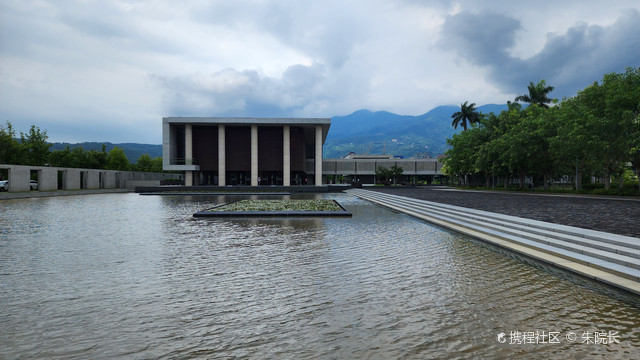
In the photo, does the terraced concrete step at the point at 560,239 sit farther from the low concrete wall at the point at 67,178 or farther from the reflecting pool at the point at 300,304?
the low concrete wall at the point at 67,178

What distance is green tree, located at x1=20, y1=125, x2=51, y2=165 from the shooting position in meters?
61.1

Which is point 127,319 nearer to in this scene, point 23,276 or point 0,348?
point 0,348

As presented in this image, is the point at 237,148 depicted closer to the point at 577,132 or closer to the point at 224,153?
the point at 224,153

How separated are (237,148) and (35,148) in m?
33.9

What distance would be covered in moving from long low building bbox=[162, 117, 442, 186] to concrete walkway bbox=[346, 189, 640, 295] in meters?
50.7

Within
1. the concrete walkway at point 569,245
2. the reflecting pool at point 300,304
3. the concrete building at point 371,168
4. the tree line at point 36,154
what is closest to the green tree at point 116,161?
the tree line at point 36,154

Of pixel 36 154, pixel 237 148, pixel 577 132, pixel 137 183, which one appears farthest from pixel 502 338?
pixel 36 154

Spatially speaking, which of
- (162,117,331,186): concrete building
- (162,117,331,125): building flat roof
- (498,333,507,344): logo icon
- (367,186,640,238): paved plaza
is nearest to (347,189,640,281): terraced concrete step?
(367,186,640,238): paved plaza

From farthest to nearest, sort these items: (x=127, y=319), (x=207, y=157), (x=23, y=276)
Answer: (x=207, y=157) < (x=23, y=276) < (x=127, y=319)

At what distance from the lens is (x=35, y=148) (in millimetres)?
63062

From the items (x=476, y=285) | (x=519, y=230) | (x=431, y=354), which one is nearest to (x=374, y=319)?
(x=431, y=354)

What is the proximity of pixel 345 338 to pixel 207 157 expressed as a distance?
208ft

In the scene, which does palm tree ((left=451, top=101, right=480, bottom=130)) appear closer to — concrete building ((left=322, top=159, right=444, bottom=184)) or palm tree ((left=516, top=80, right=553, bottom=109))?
concrete building ((left=322, top=159, right=444, bottom=184))

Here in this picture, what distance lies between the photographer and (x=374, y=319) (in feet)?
16.3
